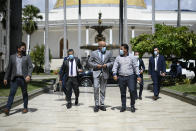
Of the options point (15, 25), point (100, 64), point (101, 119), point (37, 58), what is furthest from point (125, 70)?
point (37, 58)

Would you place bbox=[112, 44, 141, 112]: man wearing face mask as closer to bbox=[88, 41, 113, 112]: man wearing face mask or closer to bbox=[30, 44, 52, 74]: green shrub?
bbox=[88, 41, 113, 112]: man wearing face mask

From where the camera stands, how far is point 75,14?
62.4 meters

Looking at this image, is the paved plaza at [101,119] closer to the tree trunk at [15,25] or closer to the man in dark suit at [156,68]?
the man in dark suit at [156,68]

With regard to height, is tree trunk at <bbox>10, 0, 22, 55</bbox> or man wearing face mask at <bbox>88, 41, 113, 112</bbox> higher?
tree trunk at <bbox>10, 0, 22, 55</bbox>

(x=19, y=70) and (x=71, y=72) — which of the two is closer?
(x=19, y=70)

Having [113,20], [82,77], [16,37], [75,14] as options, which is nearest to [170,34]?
[82,77]

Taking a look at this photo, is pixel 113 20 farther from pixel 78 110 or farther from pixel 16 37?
pixel 78 110

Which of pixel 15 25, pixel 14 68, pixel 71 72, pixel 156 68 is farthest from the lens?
pixel 15 25

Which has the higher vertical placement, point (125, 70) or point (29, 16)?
point (29, 16)

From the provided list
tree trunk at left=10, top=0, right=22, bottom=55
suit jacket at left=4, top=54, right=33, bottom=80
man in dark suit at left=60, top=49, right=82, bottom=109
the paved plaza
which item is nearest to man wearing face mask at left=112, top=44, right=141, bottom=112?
the paved plaza

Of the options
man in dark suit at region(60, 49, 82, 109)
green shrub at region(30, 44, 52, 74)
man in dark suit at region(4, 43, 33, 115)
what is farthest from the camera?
green shrub at region(30, 44, 52, 74)

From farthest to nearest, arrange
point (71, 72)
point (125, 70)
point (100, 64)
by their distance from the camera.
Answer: point (71, 72)
point (100, 64)
point (125, 70)

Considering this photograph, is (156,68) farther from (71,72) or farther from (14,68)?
(14,68)

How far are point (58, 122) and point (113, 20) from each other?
5142cm
